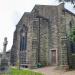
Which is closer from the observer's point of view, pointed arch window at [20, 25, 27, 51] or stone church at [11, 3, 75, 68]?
stone church at [11, 3, 75, 68]

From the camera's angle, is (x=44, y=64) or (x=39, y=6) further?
(x=39, y=6)

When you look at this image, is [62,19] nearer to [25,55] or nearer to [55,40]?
[55,40]

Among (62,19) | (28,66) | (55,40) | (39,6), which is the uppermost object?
(39,6)

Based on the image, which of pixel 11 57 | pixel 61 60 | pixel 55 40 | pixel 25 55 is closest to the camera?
pixel 61 60

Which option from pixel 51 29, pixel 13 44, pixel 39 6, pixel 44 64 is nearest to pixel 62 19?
pixel 51 29

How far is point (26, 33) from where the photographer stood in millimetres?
36000

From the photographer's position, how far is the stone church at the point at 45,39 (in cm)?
2961

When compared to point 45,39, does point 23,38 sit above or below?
above

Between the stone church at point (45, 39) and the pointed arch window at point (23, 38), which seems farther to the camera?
the pointed arch window at point (23, 38)

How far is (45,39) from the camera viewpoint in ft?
112

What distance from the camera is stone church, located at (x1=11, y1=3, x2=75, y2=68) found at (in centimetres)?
2961

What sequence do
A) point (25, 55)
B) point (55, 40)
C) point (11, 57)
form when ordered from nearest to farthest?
point (55, 40), point (25, 55), point (11, 57)

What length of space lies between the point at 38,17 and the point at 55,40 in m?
4.95

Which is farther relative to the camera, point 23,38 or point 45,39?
point 23,38
